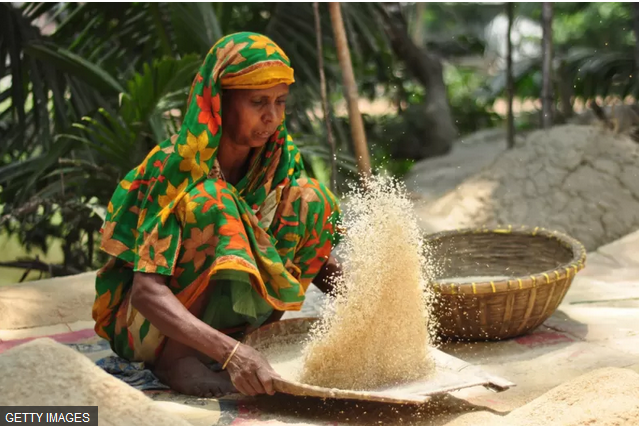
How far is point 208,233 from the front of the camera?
2.35 metres

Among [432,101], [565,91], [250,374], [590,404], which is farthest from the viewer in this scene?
[432,101]

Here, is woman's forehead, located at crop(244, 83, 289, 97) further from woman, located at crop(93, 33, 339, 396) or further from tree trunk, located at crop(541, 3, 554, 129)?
tree trunk, located at crop(541, 3, 554, 129)

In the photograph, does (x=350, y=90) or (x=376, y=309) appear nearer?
(x=376, y=309)

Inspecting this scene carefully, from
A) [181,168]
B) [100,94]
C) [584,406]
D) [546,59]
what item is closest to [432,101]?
[546,59]

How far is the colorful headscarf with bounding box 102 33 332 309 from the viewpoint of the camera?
91.3 inches

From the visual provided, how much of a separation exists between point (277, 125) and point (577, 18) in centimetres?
1250

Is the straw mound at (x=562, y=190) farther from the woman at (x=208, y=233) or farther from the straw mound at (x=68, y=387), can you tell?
the straw mound at (x=68, y=387)

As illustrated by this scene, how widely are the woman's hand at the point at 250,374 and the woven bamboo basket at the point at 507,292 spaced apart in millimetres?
792

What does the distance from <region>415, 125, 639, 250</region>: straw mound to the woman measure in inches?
93.9

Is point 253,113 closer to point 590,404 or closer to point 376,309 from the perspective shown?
point 376,309

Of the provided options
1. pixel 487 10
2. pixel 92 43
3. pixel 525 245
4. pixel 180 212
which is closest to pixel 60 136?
pixel 92 43

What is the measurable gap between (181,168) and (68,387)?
755 mm

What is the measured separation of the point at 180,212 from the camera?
2.35 meters

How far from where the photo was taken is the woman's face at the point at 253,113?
7.85ft
